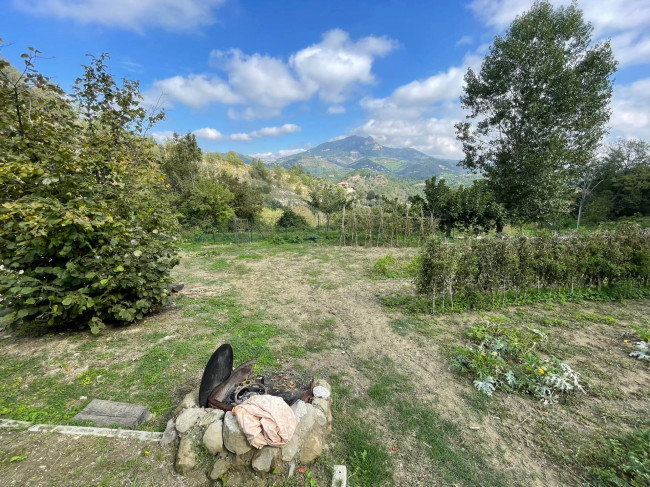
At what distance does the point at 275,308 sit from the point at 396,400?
138 inches

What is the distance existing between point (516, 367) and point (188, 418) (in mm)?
4284

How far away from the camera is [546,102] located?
11695mm

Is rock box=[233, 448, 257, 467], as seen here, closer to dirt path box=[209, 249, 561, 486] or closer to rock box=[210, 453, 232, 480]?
rock box=[210, 453, 232, 480]

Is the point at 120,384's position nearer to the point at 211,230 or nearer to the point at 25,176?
the point at 25,176

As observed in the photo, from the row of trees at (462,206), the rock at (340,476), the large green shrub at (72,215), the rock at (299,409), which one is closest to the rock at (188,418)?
the rock at (299,409)

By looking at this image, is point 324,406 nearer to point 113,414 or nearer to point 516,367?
point 113,414

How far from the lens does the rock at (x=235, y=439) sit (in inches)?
89.9

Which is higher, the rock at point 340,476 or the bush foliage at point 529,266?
the bush foliage at point 529,266

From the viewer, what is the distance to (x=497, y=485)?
7.52 ft

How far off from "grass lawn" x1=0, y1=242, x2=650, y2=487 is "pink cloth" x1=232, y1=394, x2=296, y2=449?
0.40m

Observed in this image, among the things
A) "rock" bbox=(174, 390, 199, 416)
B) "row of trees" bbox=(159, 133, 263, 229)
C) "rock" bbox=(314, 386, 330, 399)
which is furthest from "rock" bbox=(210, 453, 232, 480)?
"row of trees" bbox=(159, 133, 263, 229)

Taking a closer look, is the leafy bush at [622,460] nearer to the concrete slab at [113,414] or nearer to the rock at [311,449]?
the rock at [311,449]

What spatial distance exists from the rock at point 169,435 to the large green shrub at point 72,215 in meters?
2.72

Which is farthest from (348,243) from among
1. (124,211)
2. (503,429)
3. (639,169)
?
(639,169)
